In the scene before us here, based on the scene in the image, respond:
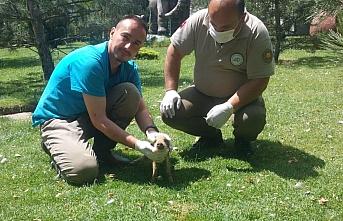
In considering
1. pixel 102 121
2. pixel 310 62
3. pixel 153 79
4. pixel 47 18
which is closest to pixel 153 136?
pixel 102 121

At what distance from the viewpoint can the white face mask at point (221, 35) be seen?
13.1 feet

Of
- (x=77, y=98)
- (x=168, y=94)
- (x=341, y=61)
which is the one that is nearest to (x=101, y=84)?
(x=77, y=98)

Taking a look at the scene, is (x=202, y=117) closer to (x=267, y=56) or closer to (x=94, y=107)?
(x=267, y=56)

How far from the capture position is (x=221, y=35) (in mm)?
4023

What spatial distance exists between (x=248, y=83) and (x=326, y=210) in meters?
1.21

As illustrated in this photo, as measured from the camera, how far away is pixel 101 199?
3.48 meters

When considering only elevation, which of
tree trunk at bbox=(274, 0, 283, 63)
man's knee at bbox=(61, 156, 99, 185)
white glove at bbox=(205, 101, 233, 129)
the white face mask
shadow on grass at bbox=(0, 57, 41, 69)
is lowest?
shadow on grass at bbox=(0, 57, 41, 69)

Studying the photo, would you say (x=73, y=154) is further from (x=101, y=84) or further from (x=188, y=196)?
(x=188, y=196)

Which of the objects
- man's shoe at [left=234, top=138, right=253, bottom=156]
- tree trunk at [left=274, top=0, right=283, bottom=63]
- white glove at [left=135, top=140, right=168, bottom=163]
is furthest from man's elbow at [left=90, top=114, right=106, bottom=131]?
tree trunk at [left=274, top=0, right=283, bottom=63]

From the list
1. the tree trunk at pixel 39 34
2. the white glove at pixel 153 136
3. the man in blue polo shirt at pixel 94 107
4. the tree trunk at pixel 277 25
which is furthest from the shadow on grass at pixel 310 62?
the white glove at pixel 153 136

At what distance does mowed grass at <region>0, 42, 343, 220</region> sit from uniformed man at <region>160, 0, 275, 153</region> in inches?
12.6

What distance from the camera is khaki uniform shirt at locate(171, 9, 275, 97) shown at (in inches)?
160

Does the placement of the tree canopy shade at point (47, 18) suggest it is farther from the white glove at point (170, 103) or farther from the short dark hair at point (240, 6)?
the short dark hair at point (240, 6)

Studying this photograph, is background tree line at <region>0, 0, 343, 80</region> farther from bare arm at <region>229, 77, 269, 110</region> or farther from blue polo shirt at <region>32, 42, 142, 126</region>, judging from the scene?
blue polo shirt at <region>32, 42, 142, 126</region>
